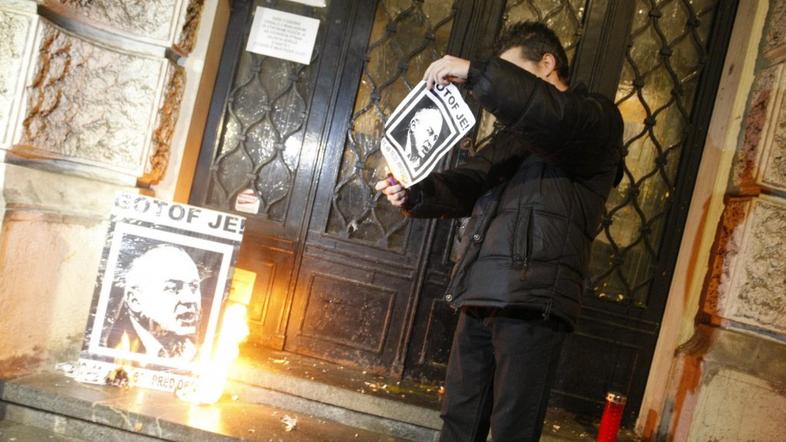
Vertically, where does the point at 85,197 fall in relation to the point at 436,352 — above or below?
above

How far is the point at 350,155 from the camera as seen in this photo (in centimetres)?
406

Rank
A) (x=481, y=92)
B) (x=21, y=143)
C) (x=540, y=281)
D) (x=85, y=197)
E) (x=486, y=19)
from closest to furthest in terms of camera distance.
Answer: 1. (x=481, y=92)
2. (x=540, y=281)
3. (x=21, y=143)
4. (x=85, y=197)
5. (x=486, y=19)

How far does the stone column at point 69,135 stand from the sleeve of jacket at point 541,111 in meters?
2.39

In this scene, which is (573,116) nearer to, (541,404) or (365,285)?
(541,404)

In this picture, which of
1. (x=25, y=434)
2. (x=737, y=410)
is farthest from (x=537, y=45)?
(x=25, y=434)

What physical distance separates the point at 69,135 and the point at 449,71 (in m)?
2.50

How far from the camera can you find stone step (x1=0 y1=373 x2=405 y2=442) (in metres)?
2.89

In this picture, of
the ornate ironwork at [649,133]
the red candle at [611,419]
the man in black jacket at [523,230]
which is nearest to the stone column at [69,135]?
the man in black jacket at [523,230]

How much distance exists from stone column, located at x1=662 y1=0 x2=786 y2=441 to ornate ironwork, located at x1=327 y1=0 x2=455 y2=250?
6.98 feet

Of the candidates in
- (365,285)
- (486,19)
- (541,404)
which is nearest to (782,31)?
(486,19)

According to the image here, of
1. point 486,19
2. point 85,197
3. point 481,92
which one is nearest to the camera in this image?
point 481,92

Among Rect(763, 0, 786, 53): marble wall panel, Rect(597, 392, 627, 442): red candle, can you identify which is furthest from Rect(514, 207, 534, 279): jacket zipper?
Rect(763, 0, 786, 53): marble wall panel

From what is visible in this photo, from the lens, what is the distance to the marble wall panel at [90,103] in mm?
3064

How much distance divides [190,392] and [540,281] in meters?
2.22
